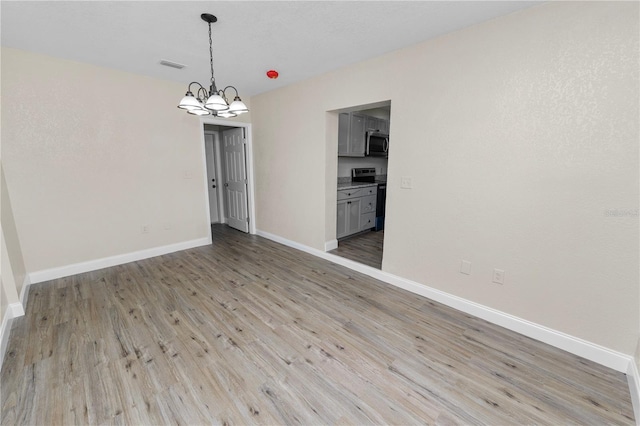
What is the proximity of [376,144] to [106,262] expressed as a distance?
4.70 metres

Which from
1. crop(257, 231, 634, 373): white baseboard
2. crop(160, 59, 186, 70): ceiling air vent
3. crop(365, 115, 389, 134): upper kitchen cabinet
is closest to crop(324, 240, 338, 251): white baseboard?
crop(257, 231, 634, 373): white baseboard

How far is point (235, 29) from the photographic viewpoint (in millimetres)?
2283

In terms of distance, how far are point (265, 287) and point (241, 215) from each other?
2.59 metres

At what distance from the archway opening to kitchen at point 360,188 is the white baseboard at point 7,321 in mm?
3223

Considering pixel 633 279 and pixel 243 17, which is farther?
pixel 243 17

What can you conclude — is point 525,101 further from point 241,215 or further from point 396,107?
point 241,215

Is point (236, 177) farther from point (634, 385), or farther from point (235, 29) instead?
point (634, 385)

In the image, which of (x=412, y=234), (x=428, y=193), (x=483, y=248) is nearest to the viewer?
(x=483, y=248)

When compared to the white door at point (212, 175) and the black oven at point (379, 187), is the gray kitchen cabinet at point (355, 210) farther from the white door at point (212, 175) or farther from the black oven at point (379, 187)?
the white door at point (212, 175)

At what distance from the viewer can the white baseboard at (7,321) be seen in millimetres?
1933

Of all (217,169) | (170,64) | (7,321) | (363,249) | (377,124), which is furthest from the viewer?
(217,169)

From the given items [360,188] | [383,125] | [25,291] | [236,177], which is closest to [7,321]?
[25,291]

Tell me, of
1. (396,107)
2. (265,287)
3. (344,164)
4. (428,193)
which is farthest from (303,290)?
(344,164)

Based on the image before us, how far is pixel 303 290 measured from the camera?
2.95 meters
